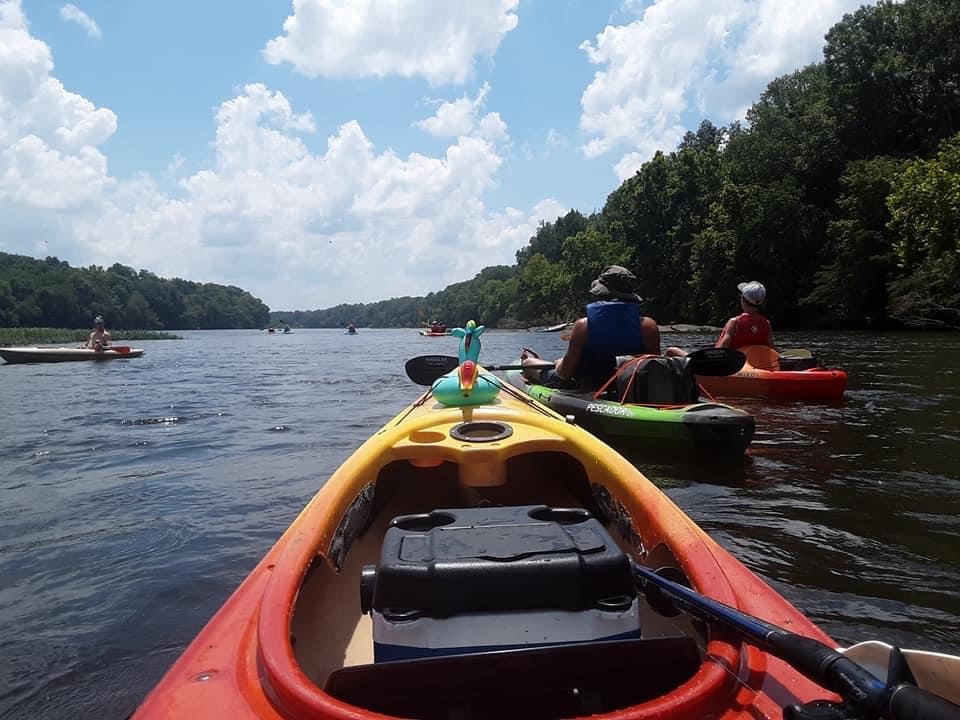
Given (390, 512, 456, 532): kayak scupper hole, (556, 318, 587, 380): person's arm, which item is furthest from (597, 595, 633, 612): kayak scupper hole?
(556, 318, 587, 380): person's arm

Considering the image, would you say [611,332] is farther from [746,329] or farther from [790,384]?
[746,329]

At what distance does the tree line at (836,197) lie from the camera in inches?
1075

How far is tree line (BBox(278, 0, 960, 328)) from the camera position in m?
27.3

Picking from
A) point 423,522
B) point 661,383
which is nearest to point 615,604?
point 423,522

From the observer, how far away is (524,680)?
1.64 metres

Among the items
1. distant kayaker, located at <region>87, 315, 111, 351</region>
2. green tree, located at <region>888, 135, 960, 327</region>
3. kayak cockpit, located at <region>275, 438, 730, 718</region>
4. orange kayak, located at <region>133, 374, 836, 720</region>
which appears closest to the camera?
orange kayak, located at <region>133, 374, 836, 720</region>

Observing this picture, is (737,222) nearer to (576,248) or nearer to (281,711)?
(576,248)

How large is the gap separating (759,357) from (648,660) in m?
8.96

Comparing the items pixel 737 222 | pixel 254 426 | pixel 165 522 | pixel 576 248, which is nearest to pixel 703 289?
pixel 737 222

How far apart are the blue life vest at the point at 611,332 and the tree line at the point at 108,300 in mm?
86128

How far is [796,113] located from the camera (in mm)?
43031

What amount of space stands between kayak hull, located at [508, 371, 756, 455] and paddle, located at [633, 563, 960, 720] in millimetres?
4079

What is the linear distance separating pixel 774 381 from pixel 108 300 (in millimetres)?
101141

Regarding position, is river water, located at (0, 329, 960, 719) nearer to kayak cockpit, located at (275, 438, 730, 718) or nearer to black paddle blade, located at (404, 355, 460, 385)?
black paddle blade, located at (404, 355, 460, 385)
